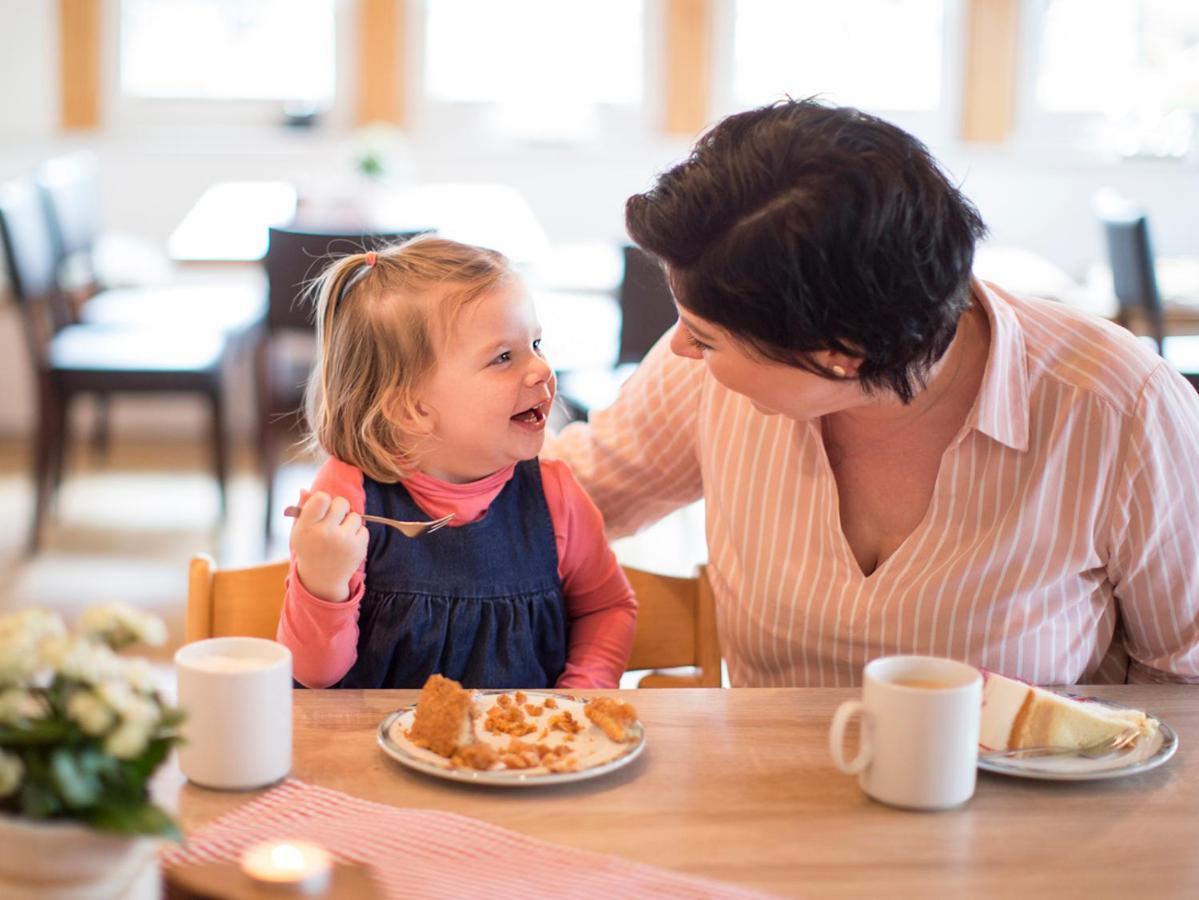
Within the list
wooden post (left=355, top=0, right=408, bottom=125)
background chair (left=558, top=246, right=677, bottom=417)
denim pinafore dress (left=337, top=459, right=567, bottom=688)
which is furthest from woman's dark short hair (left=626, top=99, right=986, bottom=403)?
wooden post (left=355, top=0, right=408, bottom=125)

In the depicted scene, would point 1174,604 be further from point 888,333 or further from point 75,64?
point 75,64

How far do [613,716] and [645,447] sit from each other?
1.69 feet

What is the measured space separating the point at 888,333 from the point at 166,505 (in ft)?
11.4

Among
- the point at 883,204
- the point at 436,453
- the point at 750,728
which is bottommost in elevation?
the point at 750,728

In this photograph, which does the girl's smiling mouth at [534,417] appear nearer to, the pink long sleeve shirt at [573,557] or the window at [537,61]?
the pink long sleeve shirt at [573,557]

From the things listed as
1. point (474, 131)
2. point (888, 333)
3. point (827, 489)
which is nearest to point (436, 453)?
point (827, 489)

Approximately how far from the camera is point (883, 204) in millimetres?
1189

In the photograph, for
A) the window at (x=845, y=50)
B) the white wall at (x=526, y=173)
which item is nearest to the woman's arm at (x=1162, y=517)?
the white wall at (x=526, y=173)

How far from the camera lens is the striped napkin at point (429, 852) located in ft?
3.10

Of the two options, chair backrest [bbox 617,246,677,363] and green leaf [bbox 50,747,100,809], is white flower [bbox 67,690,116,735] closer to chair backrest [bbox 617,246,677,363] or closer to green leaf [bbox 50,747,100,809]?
green leaf [bbox 50,747,100,809]

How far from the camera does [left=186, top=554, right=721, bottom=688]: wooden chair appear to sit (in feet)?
4.73

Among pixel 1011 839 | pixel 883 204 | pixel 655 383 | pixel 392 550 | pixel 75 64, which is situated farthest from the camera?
pixel 75 64

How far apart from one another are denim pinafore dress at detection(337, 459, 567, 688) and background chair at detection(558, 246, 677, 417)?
70.2 inches

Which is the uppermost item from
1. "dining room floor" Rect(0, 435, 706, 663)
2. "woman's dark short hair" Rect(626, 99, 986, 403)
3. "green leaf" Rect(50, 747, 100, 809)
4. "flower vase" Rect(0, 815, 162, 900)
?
"woman's dark short hair" Rect(626, 99, 986, 403)
